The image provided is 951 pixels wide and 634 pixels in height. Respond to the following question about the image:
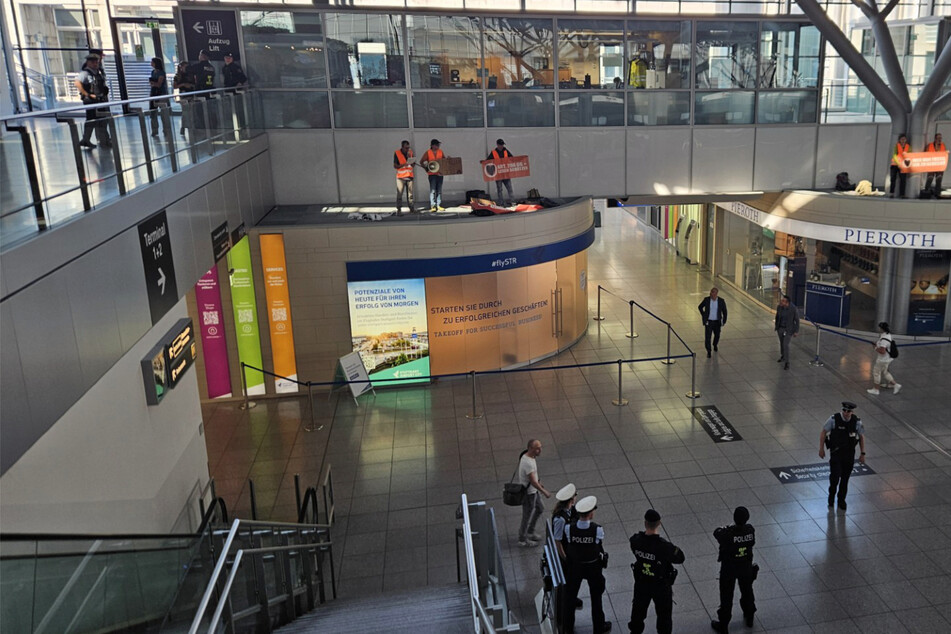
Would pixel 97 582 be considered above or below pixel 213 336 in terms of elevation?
above

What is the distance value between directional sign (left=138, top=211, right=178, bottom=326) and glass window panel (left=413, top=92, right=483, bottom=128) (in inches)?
340

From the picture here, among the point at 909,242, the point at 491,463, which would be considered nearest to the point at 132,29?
the point at 491,463

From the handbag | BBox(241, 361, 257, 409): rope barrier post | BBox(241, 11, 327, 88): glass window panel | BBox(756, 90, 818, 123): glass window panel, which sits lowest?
BBox(241, 361, 257, 409): rope barrier post

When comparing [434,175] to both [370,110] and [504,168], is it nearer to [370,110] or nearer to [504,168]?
[504,168]

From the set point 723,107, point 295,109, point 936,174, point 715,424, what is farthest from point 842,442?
point 295,109

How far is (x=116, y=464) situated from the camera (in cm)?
698

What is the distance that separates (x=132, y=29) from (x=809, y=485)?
17.1 meters

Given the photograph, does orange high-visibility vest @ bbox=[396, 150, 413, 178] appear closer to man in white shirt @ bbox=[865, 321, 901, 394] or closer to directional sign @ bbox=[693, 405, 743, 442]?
directional sign @ bbox=[693, 405, 743, 442]

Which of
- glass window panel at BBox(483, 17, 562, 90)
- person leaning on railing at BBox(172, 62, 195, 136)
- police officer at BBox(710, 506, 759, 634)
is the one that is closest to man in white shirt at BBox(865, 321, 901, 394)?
police officer at BBox(710, 506, 759, 634)

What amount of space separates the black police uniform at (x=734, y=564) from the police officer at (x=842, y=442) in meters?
2.63

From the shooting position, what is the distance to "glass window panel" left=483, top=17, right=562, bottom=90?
15.9 metres

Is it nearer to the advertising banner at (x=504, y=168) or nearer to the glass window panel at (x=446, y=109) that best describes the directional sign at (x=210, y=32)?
the glass window panel at (x=446, y=109)

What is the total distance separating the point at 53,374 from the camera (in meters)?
5.45

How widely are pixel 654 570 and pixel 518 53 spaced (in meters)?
12.4
